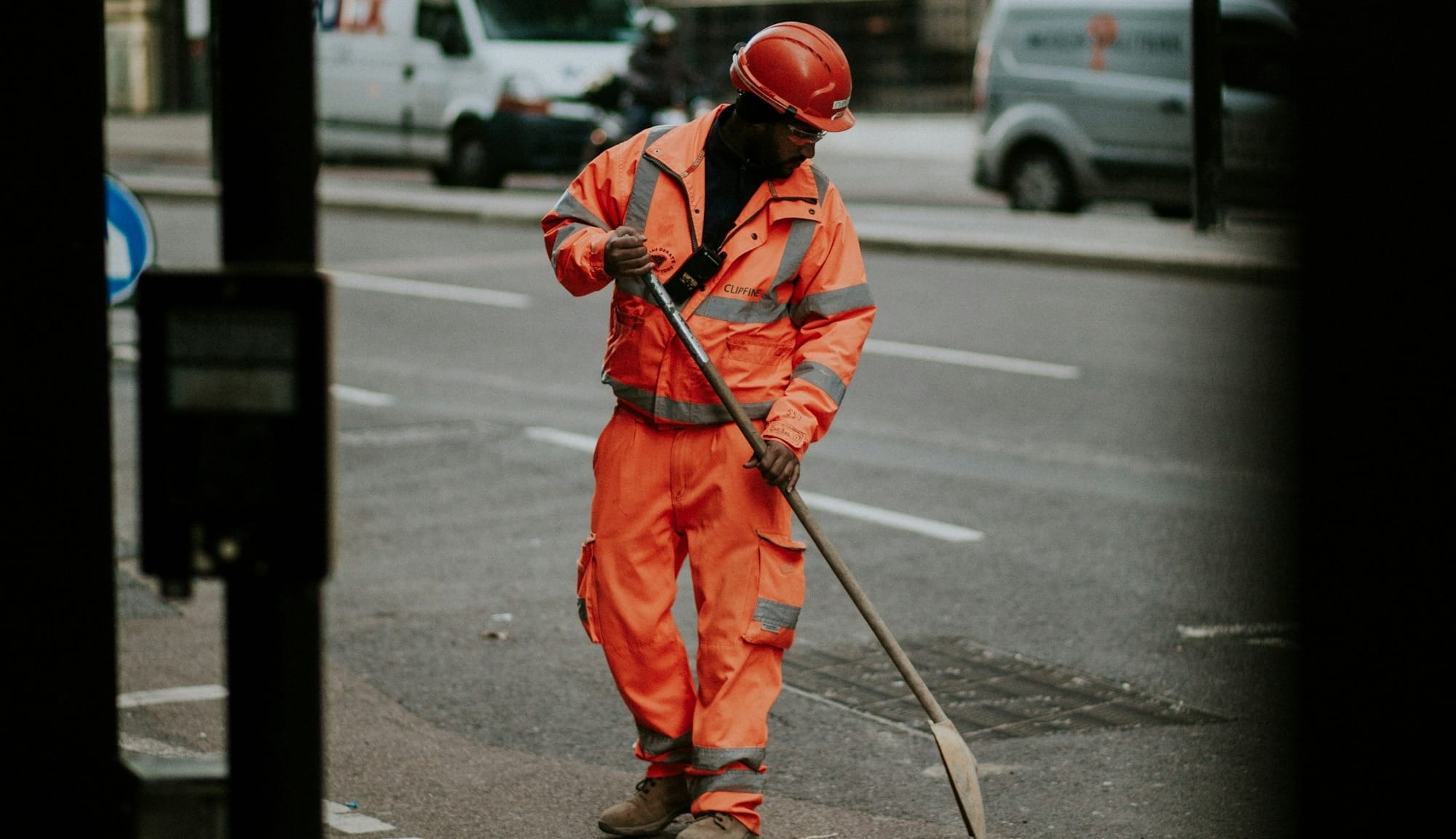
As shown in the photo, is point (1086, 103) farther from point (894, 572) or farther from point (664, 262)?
point (664, 262)

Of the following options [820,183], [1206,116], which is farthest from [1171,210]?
[820,183]

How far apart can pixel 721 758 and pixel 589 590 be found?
468 millimetres

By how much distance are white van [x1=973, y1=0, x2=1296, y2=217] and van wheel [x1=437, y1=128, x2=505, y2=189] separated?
4839 mm

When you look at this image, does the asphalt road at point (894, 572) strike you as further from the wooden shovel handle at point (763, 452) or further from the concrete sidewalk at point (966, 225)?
the concrete sidewalk at point (966, 225)

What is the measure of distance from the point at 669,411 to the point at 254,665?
5.88 feet

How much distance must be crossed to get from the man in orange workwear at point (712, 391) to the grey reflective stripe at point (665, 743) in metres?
0.02

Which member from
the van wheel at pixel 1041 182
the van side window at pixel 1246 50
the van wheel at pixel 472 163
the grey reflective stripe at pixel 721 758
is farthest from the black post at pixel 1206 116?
the van wheel at pixel 472 163

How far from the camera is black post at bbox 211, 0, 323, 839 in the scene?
2.51 metres

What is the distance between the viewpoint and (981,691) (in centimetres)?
552

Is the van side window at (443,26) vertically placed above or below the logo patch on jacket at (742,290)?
above

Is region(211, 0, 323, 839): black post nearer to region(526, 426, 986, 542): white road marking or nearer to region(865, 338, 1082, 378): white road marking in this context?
region(526, 426, 986, 542): white road marking

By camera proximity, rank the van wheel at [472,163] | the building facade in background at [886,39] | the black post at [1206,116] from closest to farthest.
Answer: the black post at [1206,116]
the van wheel at [472,163]
the building facade in background at [886,39]

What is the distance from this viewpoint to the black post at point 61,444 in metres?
2.75

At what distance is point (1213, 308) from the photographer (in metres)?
12.8
